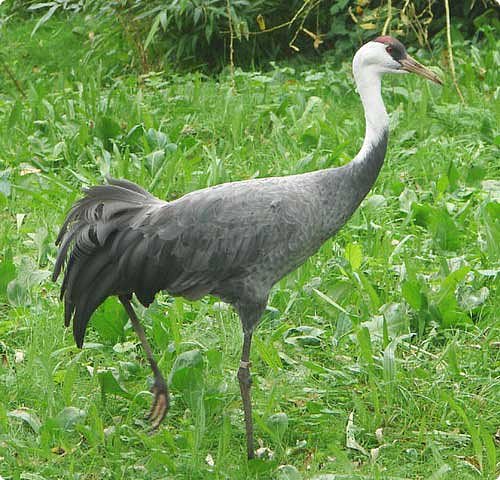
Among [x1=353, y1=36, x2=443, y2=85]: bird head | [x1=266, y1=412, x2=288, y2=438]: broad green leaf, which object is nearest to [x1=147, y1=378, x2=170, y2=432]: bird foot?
[x1=266, y1=412, x2=288, y2=438]: broad green leaf

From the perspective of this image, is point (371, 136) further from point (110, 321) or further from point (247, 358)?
point (110, 321)

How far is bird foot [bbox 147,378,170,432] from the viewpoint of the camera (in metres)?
4.20

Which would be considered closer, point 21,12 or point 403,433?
point 403,433

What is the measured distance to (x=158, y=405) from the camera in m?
4.23

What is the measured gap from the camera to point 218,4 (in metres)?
8.29

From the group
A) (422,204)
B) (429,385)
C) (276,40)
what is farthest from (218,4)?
(429,385)

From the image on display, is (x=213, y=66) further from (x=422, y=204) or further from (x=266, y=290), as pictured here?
(x=266, y=290)

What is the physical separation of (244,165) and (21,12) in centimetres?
569

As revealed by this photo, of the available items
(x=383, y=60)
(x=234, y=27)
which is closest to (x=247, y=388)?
(x=383, y=60)

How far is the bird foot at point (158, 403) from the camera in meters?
4.20

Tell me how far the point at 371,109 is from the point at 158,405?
157cm

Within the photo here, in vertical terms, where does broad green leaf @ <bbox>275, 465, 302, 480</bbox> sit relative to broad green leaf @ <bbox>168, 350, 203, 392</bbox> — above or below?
below

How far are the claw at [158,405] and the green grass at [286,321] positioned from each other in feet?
0.24

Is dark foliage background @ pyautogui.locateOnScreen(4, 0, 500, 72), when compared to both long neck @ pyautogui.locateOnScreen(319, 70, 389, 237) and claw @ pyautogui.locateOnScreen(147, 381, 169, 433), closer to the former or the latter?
long neck @ pyautogui.locateOnScreen(319, 70, 389, 237)
